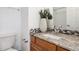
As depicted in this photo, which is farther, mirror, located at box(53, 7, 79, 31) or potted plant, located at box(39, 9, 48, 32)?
potted plant, located at box(39, 9, 48, 32)

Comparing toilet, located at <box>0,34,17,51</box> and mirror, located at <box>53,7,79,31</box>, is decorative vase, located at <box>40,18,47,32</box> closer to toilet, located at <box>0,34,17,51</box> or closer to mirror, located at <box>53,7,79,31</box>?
mirror, located at <box>53,7,79,31</box>

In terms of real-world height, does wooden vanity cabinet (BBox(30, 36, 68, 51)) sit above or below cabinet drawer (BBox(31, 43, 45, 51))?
above

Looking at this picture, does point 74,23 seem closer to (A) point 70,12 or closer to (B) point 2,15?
(A) point 70,12

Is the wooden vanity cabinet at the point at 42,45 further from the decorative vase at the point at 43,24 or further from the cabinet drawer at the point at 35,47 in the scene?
the decorative vase at the point at 43,24

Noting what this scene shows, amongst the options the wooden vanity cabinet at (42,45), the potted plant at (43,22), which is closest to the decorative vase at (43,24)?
the potted plant at (43,22)

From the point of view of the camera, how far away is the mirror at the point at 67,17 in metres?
1.03

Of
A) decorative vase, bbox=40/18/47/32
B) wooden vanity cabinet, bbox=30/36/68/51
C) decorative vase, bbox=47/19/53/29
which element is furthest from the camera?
decorative vase, bbox=40/18/47/32

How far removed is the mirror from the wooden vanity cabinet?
0.95 ft

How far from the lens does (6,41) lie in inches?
43.3

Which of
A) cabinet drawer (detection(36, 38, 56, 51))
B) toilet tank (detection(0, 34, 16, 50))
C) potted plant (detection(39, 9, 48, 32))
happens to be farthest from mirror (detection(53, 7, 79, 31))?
toilet tank (detection(0, 34, 16, 50))

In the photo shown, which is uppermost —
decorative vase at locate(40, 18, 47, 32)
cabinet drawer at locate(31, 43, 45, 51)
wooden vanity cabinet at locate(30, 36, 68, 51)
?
decorative vase at locate(40, 18, 47, 32)

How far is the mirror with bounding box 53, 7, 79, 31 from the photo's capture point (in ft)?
3.39
